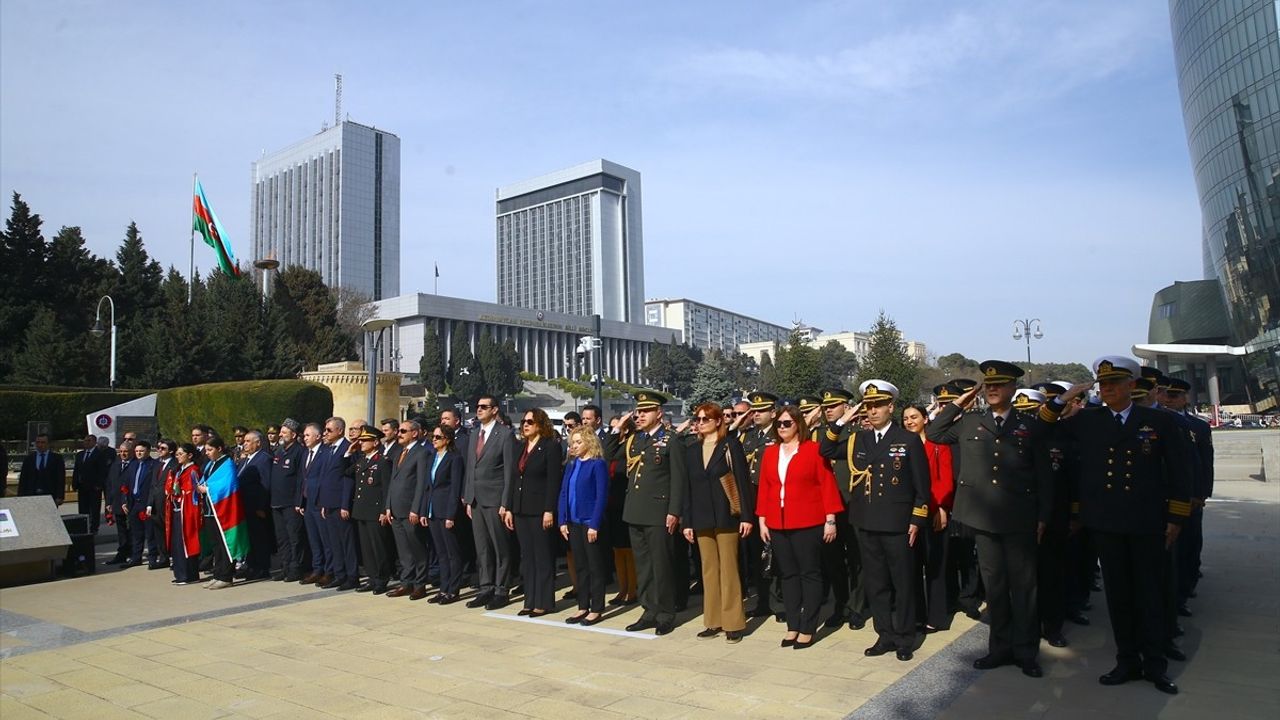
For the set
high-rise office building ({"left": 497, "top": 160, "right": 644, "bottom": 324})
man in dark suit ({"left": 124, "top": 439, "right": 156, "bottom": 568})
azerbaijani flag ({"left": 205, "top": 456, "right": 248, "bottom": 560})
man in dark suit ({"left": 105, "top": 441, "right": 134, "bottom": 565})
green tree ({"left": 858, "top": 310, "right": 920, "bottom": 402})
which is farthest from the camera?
high-rise office building ({"left": 497, "top": 160, "right": 644, "bottom": 324})

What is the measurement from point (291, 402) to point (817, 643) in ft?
84.2

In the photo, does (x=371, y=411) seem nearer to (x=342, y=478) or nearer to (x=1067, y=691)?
(x=342, y=478)

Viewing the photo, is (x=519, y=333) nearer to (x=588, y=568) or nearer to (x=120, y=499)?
(x=120, y=499)

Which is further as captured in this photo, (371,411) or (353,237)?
(353,237)

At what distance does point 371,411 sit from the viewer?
15602 mm

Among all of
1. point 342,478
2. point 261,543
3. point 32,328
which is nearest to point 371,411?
point 261,543

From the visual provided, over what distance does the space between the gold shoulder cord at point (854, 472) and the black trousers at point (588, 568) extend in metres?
2.20

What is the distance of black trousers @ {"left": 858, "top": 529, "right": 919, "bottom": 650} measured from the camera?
5.52 m

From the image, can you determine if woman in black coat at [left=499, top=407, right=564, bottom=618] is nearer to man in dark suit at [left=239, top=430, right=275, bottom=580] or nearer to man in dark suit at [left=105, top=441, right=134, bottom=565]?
man in dark suit at [left=239, top=430, right=275, bottom=580]

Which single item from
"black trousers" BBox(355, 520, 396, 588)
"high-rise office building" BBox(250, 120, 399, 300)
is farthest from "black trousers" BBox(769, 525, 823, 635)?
"high-rise office building" BBox(250, 120, 399, 300)

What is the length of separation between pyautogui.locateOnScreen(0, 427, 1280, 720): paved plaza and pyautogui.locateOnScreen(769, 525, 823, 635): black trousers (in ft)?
0.78

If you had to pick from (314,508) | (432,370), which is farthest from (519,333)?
(314,508)

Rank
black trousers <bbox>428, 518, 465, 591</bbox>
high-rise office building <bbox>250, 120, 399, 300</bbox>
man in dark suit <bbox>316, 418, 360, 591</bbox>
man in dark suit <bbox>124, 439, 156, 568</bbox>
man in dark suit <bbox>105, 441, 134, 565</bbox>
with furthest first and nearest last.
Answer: high-rise office building <bbox>250, 120, 399, 300</bbox>, man in dark suit <bbox>105, 441, 134, 565</bbox>, man in dark suit <bbox>124, 439, 156, 568</bbox>, man in dark suit <bbox>316, 418, 360, 591</bbox>, black trousers <bbox>428, 518, 465, 591</bbox>

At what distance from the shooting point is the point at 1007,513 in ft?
16.8
